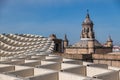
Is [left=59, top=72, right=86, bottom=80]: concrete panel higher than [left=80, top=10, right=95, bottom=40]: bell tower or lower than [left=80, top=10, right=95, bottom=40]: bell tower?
lower

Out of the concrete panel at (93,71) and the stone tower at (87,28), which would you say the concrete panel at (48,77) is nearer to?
the concrete panel at (93,71)

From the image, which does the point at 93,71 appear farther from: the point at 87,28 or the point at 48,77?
the point at 87,28

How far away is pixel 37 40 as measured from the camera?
90.8ft

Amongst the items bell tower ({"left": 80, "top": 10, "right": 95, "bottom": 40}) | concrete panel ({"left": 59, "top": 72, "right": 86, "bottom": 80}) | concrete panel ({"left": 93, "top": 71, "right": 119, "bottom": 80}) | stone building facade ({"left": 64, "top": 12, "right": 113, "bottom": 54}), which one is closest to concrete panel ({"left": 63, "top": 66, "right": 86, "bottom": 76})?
concrete panel ({"left": 59, "top": 72, "right": 86, "bottom": 80})

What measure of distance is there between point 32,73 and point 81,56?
443 inches

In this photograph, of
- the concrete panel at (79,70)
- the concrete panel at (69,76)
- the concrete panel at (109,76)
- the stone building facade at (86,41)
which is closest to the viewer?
the concrete panel at (69,76)

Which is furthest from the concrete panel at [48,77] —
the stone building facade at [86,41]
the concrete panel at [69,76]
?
the stone building facade at [86,41]

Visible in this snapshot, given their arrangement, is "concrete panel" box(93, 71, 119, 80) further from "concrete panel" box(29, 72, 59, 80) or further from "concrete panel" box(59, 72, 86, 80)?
"concrete panel" box(29, 72, 59, 80)

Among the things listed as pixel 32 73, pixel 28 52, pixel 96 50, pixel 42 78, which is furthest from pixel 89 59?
pixel 96 50

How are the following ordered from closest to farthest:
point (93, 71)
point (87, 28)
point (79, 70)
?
point (93, 71) < point (79, 70) < point (87, 28)

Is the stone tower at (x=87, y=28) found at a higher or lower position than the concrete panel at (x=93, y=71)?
higher

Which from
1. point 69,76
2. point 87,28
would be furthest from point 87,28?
point 69,76

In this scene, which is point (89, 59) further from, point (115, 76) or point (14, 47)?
point (115, 76)

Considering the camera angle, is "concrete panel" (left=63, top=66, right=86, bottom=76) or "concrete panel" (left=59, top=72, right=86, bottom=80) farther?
"concrete panel" (left=63, top=66, right=86, bottom=76)
